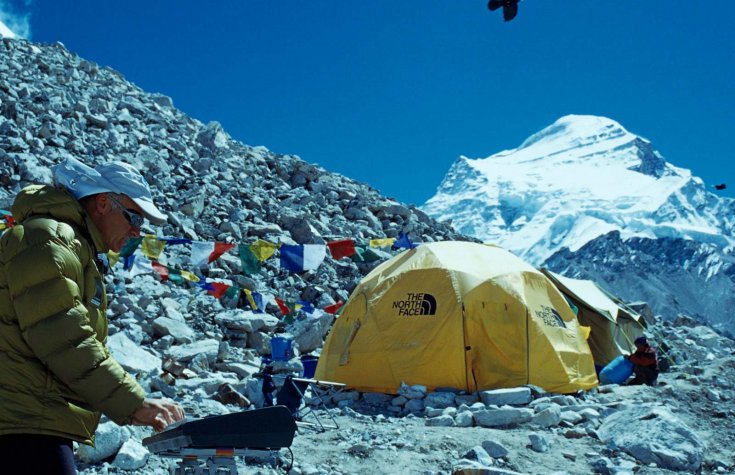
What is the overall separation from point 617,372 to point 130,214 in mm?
11191

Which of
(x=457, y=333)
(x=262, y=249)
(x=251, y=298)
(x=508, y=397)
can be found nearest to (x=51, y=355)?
(x=508, y=397)

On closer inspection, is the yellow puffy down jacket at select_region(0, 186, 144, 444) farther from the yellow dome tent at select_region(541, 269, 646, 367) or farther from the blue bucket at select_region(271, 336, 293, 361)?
the yellow dome tent at select_region(541, 269, 646, 367)

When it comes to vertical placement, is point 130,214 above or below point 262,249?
below

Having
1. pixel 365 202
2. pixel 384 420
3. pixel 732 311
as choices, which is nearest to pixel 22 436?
pixel 384 420

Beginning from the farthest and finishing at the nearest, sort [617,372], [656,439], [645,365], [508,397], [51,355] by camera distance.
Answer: [617,372], [645,365], [508,397], [656,439], [51,355]

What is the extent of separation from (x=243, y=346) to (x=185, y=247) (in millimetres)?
5222

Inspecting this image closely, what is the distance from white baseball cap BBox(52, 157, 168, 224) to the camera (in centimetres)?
285

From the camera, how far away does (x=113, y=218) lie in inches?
115

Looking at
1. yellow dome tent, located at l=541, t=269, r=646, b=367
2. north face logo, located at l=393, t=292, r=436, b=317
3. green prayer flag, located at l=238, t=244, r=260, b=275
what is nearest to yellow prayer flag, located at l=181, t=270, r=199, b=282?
green prayer flag, located at l=238, t=244, r=260, b=275

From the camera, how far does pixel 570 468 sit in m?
6.41

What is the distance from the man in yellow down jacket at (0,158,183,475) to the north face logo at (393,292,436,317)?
25.0ft

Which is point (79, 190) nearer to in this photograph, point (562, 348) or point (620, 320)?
point (562, 348)

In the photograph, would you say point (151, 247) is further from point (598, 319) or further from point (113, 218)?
point (113, 218)

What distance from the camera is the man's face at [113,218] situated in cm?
289
